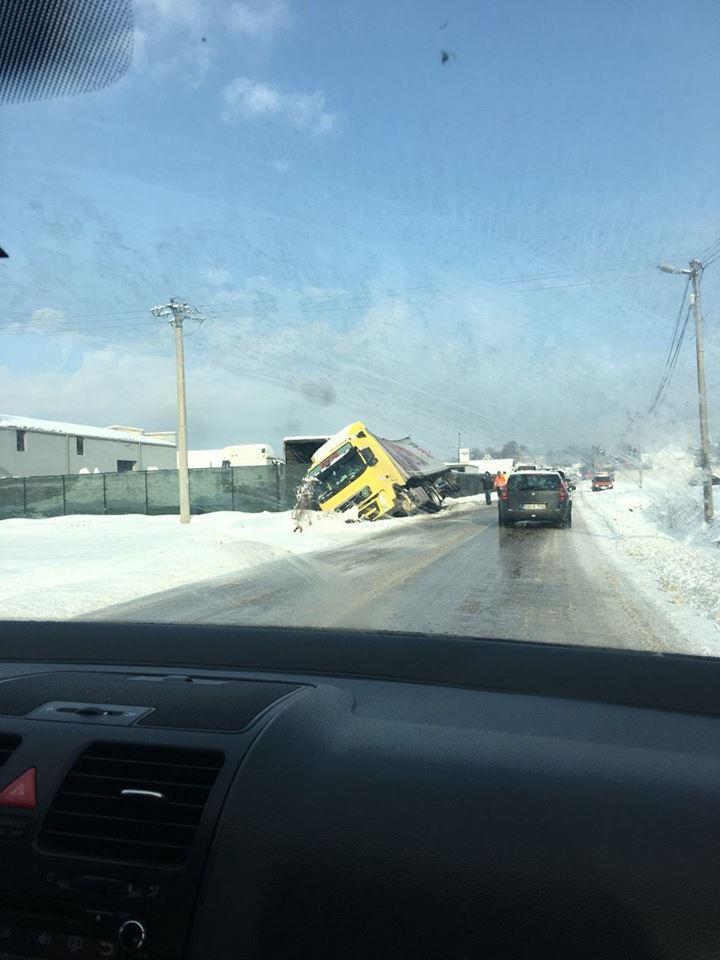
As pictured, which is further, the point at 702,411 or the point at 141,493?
the point at 141,493

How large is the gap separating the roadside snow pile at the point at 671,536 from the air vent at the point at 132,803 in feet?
26.0

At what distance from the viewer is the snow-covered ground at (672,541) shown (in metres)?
10.3

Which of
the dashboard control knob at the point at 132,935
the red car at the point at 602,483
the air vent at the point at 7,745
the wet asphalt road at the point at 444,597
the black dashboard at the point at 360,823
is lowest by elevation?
the wet asphalt road at the point at 444,597

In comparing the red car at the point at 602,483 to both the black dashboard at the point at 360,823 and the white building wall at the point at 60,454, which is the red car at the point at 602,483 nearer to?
the white building wall at the point at 60,454

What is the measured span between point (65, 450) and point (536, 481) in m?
42.7

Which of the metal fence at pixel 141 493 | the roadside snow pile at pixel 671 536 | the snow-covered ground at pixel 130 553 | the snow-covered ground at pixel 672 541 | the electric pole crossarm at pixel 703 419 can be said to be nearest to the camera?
the snow-covered ground at pixel 672 541

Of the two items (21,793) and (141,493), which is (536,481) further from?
(21,793)

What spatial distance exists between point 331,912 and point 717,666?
1.81m

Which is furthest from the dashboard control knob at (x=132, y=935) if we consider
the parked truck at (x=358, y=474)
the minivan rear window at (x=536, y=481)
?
the parked truck at (x=358, y=474)

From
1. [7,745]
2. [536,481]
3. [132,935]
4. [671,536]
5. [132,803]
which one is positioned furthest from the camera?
[536,481]

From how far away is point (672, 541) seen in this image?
740 inches

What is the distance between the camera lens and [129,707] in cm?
253

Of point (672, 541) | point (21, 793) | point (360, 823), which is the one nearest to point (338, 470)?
point (672, 541)

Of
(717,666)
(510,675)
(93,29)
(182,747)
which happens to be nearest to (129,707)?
(182,747)
